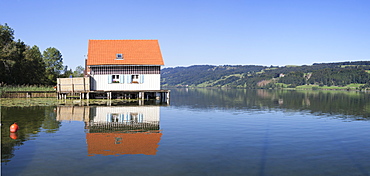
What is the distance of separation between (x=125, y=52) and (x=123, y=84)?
15.3ft

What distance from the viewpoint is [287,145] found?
48.2ft

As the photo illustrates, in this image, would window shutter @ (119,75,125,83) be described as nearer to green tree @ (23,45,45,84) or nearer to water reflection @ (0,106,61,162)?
water reflection @ (0,106,61,162)

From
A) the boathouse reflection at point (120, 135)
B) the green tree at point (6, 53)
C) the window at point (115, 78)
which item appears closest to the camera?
the boathouse reflection at point (120, 135)

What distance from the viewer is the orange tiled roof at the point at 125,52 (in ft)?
141

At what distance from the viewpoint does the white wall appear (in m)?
43.0

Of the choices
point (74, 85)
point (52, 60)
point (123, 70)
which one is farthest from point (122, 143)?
point (52, 60)

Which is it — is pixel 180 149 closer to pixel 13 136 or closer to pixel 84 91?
pixel 13 136

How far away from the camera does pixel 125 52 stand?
147ft

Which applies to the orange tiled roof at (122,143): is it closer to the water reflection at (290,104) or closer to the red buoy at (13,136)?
the red buoy at (13,136)

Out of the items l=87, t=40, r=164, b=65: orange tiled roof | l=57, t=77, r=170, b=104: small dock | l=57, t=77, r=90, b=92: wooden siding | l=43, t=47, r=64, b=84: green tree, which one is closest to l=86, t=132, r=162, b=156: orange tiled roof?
l=57, t=77, r=170, b=104: small dock

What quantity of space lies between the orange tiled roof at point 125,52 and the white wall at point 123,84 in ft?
6.31

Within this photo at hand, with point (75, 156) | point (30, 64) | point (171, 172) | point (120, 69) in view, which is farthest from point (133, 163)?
point (30, 64)

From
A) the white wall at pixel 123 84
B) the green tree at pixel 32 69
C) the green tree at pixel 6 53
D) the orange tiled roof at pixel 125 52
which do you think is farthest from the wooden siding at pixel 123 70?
the green tree at pixel 32 69

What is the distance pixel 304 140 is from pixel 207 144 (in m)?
5.03
